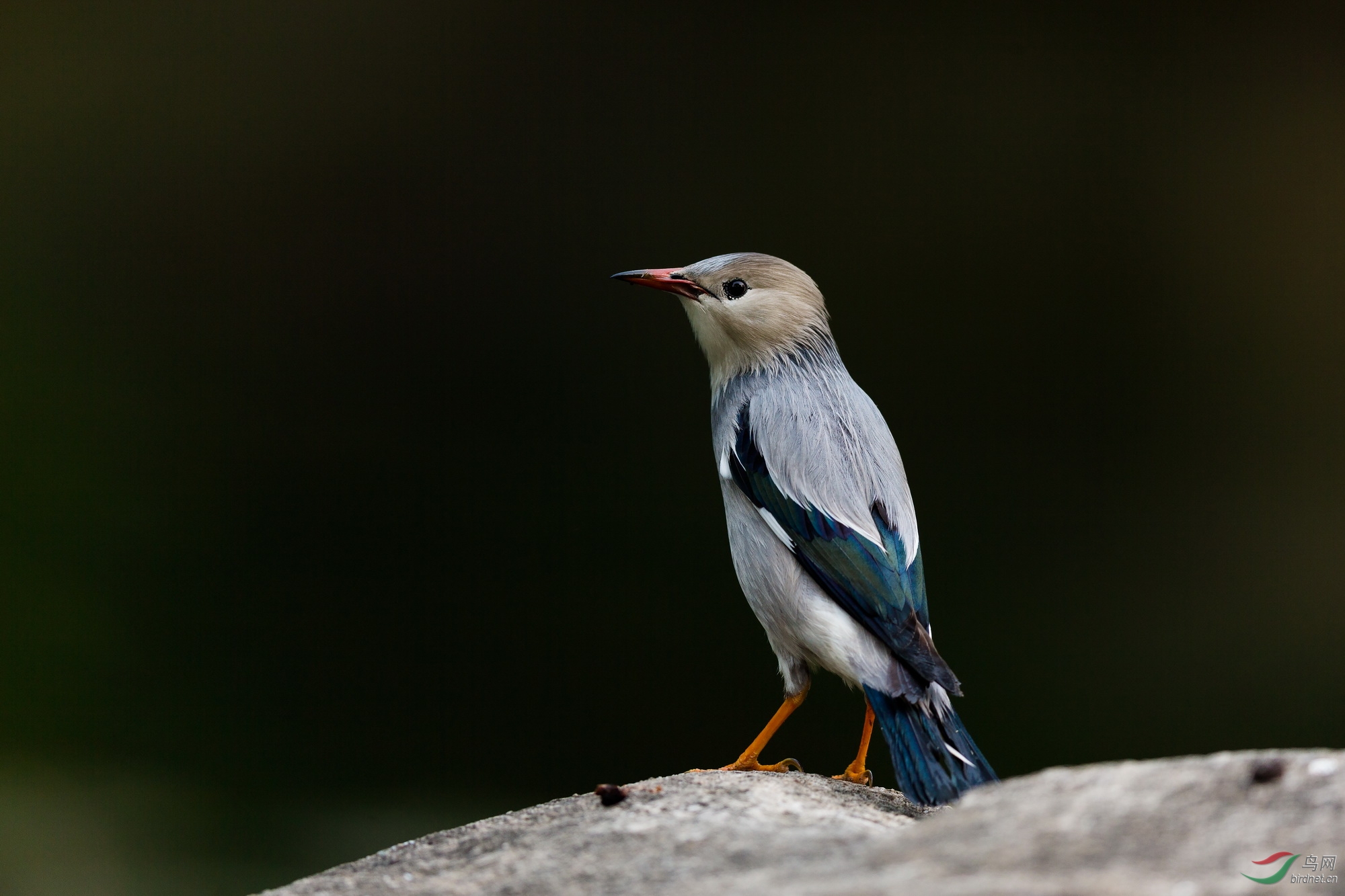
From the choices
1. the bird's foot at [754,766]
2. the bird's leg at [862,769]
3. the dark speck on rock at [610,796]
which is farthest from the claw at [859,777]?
the dark speck on rock at [610,796]

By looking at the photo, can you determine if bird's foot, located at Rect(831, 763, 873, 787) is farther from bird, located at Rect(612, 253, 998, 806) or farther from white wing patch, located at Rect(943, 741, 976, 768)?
white wing patch, located at Rect(943, 741, 976, 768)

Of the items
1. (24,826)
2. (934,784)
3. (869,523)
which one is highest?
(869,523)

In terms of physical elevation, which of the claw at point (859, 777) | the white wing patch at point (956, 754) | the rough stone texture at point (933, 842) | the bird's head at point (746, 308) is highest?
the bird's head at point (746, 308)

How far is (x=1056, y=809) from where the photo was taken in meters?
2.12

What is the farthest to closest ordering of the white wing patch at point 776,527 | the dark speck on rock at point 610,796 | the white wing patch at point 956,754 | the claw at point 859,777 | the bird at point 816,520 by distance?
the white wing patch at point 776,527, the claw at point 859,777, the bird at point 816,520, the white wing patch at point 956,754, the dark speck on rock at point 610,796

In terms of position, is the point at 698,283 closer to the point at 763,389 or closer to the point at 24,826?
the point at 763,389

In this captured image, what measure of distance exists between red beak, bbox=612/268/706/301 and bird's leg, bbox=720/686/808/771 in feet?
5.36

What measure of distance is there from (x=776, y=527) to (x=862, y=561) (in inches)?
13.7

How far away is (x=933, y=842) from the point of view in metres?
2.06

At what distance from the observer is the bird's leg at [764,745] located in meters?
3.64

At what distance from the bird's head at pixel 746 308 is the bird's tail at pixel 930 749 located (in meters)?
1.60

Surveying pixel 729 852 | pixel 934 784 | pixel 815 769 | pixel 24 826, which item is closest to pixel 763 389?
pixel 934 784

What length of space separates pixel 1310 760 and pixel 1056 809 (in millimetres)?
565

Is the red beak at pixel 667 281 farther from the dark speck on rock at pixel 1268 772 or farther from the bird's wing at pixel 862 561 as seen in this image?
the dark speck on rock at pixel 1268 772
